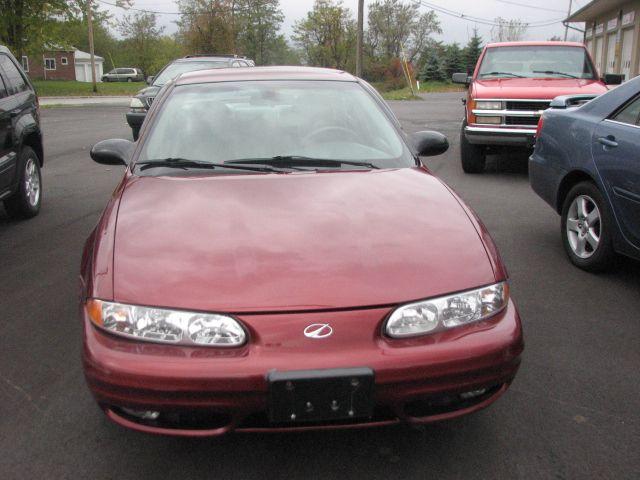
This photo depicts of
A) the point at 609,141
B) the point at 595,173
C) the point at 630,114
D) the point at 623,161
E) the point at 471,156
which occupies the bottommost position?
the point at 471,156

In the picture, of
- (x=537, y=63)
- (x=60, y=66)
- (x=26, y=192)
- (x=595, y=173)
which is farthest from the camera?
(x=60, y=66)

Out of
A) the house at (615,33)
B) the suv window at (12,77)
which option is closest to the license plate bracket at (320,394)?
the suv window at (12,77)

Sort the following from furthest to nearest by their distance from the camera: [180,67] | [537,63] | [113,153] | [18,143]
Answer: [180,67], [537,63], [18,143], [113,153]

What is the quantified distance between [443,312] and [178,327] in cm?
91

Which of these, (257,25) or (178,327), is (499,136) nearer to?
(178,327)

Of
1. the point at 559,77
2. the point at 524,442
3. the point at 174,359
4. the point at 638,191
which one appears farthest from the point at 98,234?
the point at 559,77

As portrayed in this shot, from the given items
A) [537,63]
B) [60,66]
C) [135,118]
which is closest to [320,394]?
[537,63]

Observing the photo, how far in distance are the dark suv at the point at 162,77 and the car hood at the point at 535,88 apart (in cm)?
480

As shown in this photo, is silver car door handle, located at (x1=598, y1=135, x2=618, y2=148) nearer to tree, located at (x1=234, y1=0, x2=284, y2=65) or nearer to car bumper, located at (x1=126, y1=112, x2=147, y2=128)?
car bumper, located at (x1=126, y1=112, x2=147, y2=128)

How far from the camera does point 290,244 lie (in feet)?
8.43

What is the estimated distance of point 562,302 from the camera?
4.29 m

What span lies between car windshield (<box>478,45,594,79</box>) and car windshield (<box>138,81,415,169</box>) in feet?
21.2

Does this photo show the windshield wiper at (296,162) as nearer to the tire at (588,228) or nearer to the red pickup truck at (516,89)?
the tire at (588,228)

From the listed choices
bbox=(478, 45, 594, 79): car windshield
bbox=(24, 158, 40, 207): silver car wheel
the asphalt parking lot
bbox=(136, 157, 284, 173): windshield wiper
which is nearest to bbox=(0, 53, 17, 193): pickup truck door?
bbox=(24, 158, 40, 207): silver car wheel
